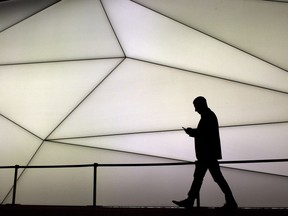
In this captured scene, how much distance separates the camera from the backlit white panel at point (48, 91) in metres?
13.1

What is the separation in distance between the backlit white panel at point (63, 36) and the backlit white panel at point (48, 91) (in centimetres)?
39

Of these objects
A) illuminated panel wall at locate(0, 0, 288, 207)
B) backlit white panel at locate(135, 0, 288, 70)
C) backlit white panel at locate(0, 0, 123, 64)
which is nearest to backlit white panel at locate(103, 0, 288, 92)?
illuminated panel wall at locate(0, 0, 288, 207)

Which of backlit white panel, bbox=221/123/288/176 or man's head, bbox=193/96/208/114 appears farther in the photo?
backlit white panel, bbox=221/123/288/176

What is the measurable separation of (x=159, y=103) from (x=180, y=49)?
75.7 inches

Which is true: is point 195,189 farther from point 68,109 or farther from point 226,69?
point 68,109

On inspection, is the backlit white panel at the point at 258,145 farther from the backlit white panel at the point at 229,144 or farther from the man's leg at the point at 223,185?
the man's leg at the point at 223,185

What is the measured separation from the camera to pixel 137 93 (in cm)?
1260

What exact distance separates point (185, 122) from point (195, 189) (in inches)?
179

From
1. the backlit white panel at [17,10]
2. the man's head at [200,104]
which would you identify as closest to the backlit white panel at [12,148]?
the backlit white panel at [17,10]

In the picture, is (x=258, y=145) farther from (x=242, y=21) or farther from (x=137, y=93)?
(x=137, y=93)

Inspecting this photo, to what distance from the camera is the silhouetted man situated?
741cm

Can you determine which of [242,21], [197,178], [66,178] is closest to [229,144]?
[242,21]

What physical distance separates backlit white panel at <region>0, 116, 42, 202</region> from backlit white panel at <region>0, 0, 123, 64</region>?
8.29ft

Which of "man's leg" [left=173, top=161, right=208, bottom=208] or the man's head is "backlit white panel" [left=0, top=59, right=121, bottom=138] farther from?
"man's leg" [left=173, top=161, right=208, bottom=208]
